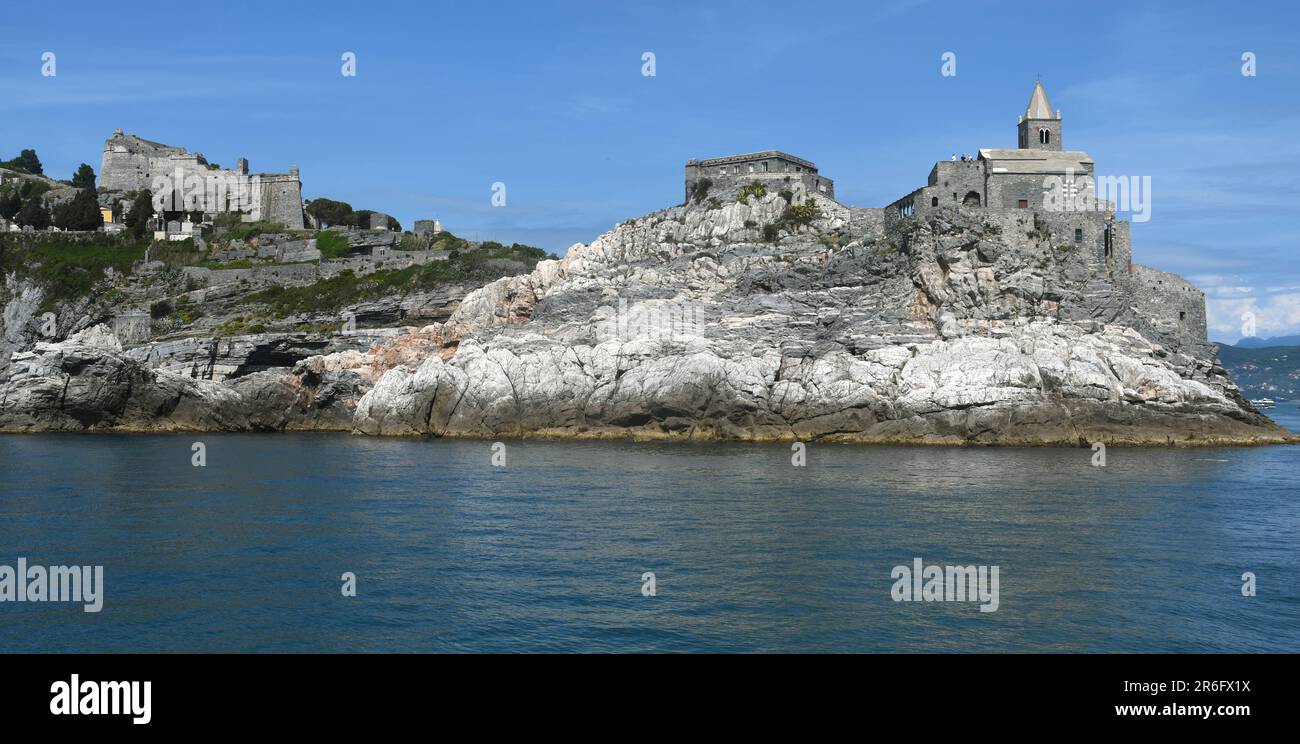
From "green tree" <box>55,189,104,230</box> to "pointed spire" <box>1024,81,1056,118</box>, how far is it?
100860 millimetres

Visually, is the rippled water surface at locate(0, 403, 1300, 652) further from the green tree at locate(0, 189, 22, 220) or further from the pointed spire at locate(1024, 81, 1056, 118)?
the green tree at locate(0, 189, 22, 220)

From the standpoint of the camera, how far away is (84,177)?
137500 mm

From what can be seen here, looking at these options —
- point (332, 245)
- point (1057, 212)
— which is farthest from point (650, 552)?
point (332, 245)

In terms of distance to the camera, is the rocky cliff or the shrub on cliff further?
the shrub on cliff

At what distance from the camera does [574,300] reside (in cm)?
7262

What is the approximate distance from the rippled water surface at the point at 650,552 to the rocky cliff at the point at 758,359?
1173 centimetres

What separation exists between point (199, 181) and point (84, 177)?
2756 cm

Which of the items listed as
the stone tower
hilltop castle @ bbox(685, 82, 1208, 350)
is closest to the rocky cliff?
hilltop castle @ bbox(685, 82, 1208, 350)

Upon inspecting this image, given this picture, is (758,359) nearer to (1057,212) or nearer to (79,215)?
(1057,212)

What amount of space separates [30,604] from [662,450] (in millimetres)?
36193

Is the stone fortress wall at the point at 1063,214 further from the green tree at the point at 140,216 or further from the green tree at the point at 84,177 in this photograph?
the green tree at the point at 84,177

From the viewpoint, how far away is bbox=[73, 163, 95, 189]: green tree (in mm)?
135375

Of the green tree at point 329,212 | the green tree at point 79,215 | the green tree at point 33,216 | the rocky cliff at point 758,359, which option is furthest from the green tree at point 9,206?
the rocky cliff at point 758,359

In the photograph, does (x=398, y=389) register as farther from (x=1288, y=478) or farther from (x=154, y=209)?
(x=154, y=209)
